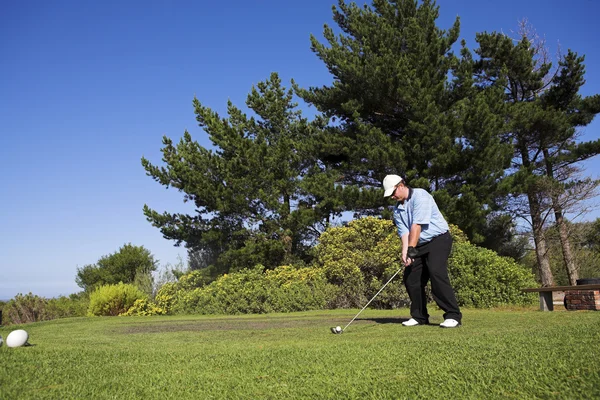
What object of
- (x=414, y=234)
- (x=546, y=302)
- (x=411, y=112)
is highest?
(x=411, y=112)

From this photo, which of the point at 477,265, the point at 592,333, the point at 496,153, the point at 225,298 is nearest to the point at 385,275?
the point at 477,265

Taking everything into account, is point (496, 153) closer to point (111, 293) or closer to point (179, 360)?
point (111, 293)

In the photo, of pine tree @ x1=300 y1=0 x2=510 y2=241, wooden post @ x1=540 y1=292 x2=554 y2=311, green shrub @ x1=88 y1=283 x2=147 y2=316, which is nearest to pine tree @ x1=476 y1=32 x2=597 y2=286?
Answer: pine tree @ x1=300 y1=0 x2=510 y2=241

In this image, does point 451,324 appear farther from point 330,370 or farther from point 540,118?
point 540,118

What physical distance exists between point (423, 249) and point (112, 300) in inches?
553

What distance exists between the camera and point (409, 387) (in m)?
2.84

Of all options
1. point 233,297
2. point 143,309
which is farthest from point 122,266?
point 233,297

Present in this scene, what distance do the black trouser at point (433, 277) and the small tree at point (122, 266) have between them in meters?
24.3

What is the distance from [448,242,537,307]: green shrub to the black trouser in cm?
633

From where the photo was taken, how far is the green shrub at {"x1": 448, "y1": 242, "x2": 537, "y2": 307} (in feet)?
40.5

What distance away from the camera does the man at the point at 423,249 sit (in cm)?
614

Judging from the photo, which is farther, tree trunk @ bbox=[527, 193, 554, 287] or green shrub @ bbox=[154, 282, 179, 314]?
tree trunk @ bbox=[527, 193, 554, 287]

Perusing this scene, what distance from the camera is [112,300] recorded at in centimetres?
1741

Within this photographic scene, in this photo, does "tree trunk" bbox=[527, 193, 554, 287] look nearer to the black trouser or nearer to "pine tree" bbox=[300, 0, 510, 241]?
"pine tree" bbox=[300, 0, 510, 241]
